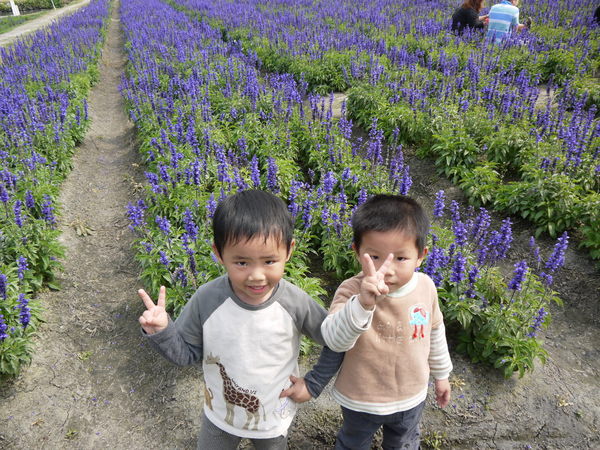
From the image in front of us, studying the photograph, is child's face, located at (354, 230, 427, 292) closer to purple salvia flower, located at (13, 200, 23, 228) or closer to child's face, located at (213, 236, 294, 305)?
child's face, located at (213, 236, 294, 305)

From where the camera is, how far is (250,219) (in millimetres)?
1929

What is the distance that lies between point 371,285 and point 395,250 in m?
0.40

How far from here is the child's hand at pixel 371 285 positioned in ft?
5.57

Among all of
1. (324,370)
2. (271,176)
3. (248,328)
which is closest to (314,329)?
(324,370)

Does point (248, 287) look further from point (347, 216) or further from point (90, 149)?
point (90, 149)

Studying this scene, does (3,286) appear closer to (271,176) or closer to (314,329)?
(271,176)

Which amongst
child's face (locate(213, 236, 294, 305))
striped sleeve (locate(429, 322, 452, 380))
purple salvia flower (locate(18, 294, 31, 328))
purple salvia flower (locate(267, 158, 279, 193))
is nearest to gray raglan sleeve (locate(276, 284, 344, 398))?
child's face (locate(213, 236, 294, 305))

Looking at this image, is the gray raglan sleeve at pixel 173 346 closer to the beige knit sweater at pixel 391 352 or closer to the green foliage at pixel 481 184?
the beige knit sweater at pixel 391 352

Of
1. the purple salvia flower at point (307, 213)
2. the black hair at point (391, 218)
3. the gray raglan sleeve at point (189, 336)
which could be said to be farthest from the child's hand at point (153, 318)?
the purple salvia flower at point (307, 213)

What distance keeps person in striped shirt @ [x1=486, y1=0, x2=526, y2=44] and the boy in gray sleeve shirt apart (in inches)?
463

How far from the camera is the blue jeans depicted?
7.89ft

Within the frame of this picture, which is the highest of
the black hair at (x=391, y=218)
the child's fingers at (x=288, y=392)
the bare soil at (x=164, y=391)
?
the black hair at (x=391, y=218)

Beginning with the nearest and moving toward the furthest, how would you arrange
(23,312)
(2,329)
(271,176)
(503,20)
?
(2,329) → (23,312) → (271,176) → (503,20)

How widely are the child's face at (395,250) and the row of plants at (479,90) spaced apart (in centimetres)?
414
